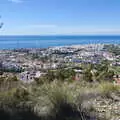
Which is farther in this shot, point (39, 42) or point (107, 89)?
point (39, 42)

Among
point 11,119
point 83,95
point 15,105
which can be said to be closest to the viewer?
point 11,119

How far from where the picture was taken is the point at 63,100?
421 centimetres

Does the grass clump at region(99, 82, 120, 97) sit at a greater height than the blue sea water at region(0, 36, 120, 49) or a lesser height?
greater

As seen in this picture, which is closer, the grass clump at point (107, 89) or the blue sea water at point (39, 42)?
the grass clump at point (107, 89)

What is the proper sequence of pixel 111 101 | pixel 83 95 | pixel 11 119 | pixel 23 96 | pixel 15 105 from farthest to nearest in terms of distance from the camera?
pixel 111 101 < pixel 83 95 < pixel 23 96 < pixel 15 105 < pixel 11 119

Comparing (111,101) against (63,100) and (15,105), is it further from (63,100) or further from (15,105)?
(15,105)

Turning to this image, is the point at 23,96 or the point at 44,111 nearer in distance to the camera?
the point at 44,111

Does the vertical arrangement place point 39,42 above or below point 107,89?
below

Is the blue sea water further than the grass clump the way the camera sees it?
Yes

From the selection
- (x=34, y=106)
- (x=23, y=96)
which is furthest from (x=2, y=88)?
(x=34, y=106)

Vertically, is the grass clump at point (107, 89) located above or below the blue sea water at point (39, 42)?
above

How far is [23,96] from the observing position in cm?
438

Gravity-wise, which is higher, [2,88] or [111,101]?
[2,88]

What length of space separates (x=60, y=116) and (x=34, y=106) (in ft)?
1.53
